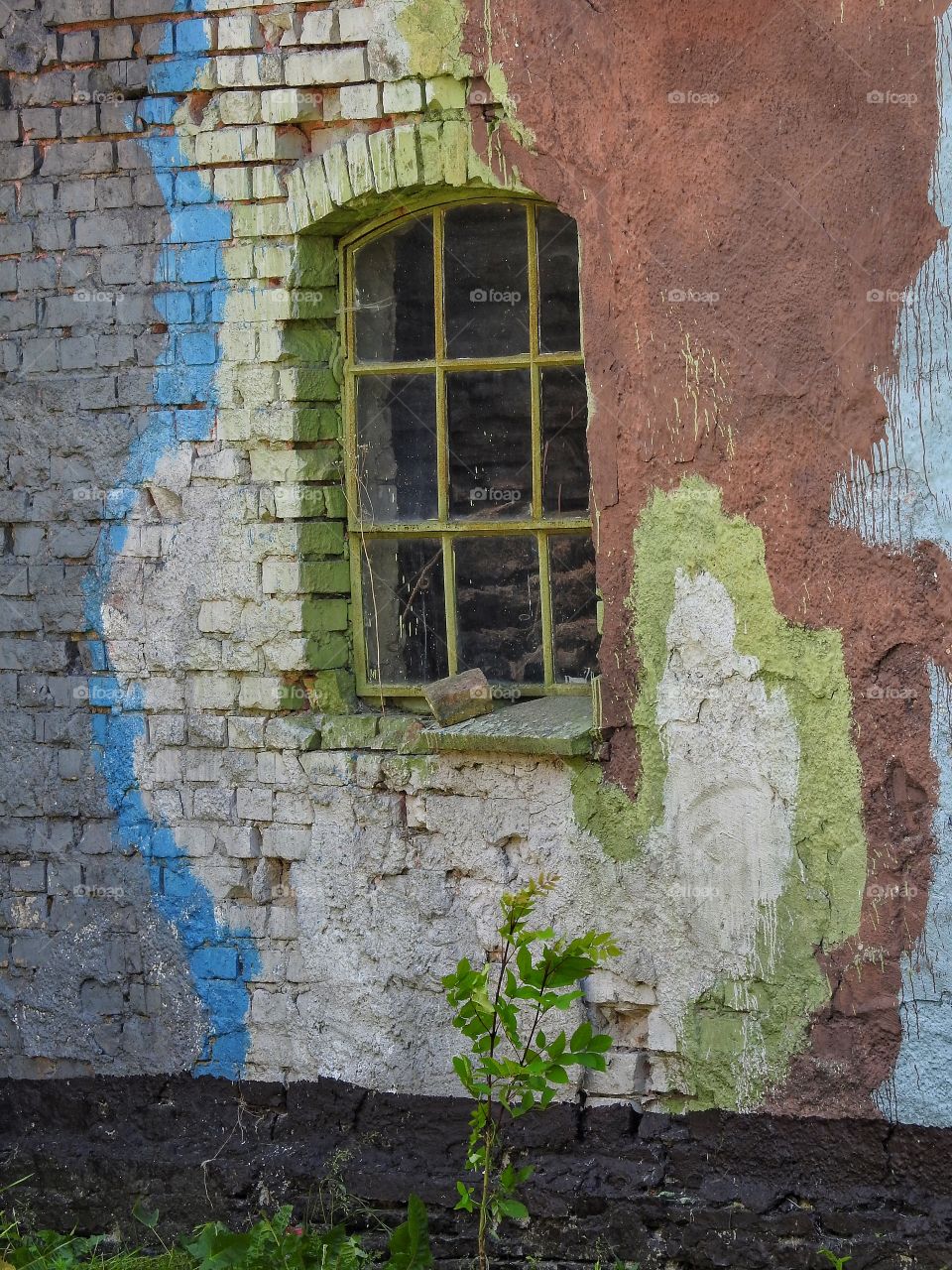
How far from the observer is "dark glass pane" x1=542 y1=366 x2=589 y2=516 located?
13.6ft

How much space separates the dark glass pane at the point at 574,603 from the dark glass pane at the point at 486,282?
580mm

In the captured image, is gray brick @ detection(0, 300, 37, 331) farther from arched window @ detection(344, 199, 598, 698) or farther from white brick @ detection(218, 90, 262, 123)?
arched window @ detection(344, 199, 598, 698)

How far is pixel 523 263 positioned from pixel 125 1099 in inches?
107

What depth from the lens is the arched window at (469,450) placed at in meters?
4.16

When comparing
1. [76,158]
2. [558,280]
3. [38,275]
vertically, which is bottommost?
[558,280]

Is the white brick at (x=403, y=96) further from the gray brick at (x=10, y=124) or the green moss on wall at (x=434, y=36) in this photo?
the gray brick at (x=10, y=124)

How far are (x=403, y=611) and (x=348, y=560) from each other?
22 centimetres

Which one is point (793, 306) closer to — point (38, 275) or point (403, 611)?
point (403, 611)

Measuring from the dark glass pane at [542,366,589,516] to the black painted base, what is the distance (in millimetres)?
1683

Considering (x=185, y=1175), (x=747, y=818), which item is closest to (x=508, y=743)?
(x=747, y=818)

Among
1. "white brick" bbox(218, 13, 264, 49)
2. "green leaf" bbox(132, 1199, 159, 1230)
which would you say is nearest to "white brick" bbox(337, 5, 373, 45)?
"white brick" bbox(218, 13, 264, 49)

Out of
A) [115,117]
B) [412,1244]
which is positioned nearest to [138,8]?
[115,117]

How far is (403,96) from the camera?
4.04m

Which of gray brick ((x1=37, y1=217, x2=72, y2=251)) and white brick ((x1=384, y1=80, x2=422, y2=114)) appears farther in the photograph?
gray brick ((x1=37, y1=217, x2=72, y2=251))
